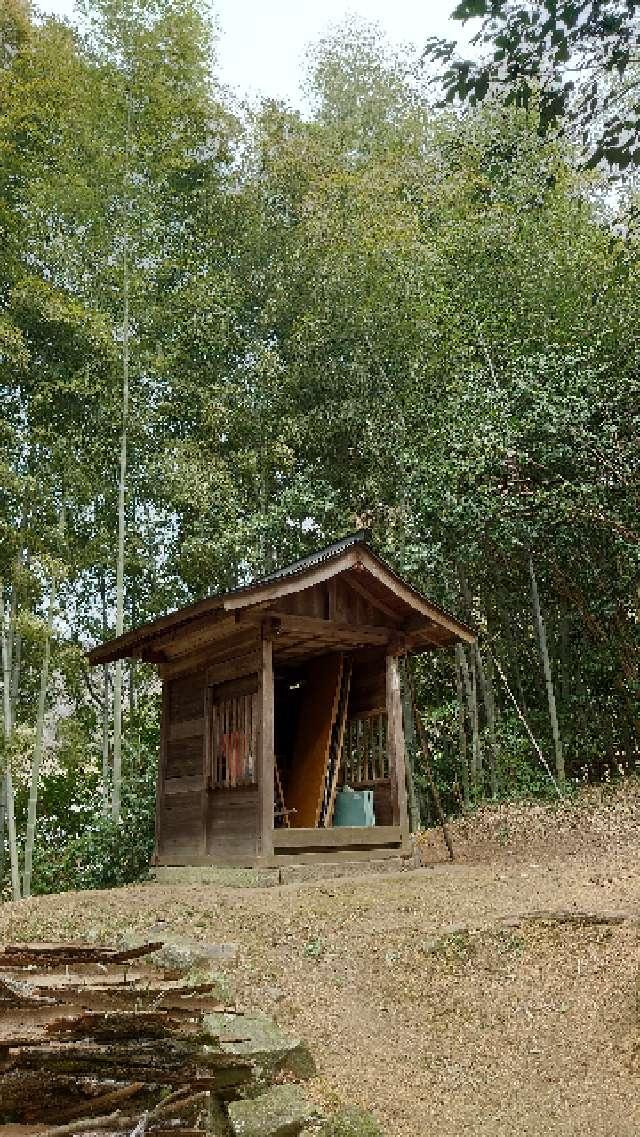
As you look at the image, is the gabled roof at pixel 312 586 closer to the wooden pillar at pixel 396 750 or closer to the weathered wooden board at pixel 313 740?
the wooden pillar at pixel 396 750

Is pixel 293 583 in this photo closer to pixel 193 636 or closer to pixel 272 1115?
pixel 193 636

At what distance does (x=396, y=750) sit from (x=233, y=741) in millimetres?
1566

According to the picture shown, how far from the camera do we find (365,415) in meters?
12.7

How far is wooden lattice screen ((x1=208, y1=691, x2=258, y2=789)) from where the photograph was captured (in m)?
7.95

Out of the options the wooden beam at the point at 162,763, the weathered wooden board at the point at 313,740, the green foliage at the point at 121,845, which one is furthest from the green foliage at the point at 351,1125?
the green foliage at the point at 121,845

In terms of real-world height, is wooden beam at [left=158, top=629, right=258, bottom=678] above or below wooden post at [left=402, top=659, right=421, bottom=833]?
above

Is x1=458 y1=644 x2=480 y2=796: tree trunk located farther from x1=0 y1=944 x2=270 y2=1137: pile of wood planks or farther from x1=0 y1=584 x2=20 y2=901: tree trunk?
x1=0 y1=944 x2=270 y2=1137: pile of wood planks

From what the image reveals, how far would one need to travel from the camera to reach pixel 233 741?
830 centimetres

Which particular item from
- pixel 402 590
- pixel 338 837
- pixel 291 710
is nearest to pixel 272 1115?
pixel 338 837

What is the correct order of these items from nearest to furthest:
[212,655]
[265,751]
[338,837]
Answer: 1. [265,751]
2. [338,837]
3. [212,655]

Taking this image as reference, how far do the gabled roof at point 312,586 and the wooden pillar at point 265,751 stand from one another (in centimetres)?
42

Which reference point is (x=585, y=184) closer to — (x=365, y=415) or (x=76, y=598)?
(x=365, y=415)

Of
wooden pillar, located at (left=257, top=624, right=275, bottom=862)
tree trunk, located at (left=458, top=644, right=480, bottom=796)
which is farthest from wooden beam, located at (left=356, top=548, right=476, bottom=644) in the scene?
tree trunk, located at (left=458, top=644, right=480, bottom=796)

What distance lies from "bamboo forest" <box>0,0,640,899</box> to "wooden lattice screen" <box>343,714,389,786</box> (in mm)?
1876
